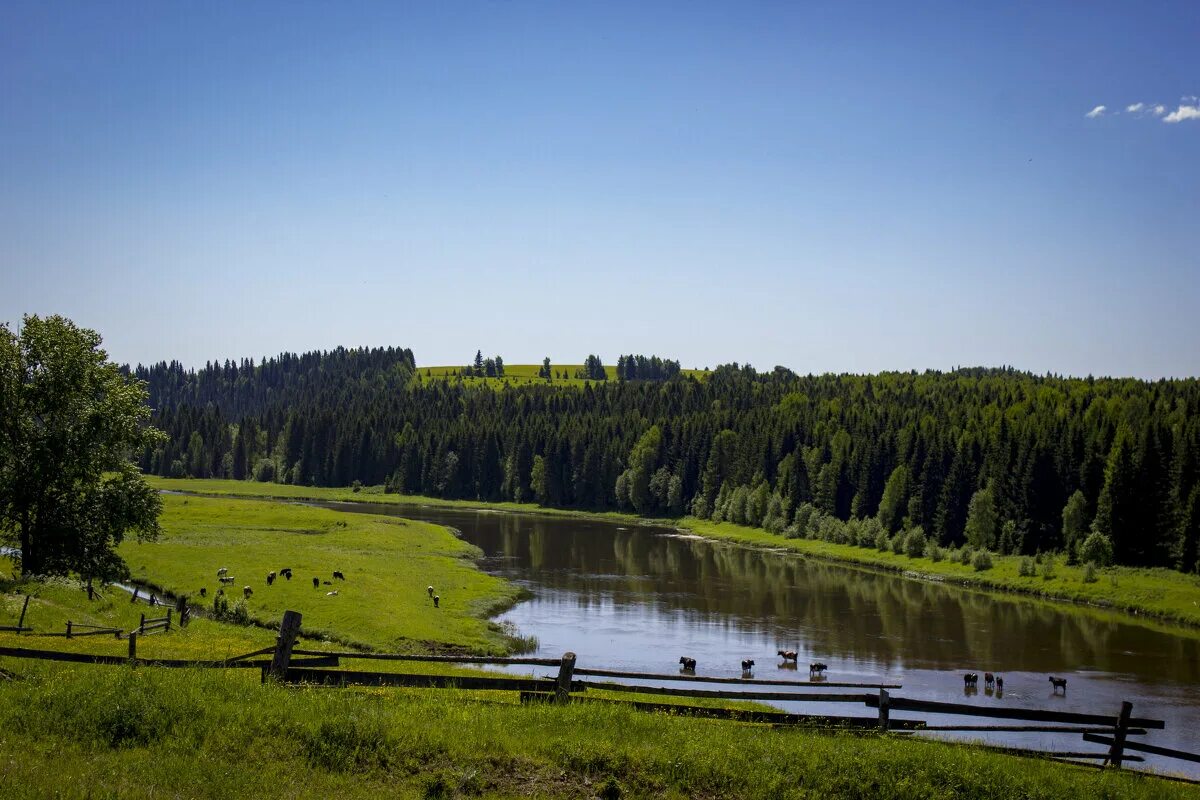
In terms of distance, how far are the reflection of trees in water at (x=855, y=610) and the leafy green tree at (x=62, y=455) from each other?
111 ft

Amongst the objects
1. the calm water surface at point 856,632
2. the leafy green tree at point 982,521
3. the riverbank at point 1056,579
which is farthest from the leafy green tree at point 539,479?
the leafy green tree at point 982,521

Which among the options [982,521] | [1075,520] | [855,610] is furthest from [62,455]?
[1075,520]

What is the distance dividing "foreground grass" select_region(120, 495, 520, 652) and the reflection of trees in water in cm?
914

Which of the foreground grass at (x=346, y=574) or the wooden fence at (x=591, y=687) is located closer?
the wooden fence at (x=591, y=687)

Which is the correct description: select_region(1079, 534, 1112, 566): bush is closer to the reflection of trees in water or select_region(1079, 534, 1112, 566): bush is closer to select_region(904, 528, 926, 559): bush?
the reflection of trees in water

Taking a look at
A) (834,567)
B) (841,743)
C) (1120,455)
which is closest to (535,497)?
(834,567)

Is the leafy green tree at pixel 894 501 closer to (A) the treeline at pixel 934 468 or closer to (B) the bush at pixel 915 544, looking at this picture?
(A) the treeline at pixel 934 468

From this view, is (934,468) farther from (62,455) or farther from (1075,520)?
(62,455)

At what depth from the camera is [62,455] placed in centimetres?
4622

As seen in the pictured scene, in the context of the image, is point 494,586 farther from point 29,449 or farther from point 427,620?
point 29,449

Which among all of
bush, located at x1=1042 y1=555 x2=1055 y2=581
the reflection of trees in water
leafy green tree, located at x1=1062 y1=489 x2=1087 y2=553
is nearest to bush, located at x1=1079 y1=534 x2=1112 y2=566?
bush, located at x1=1042 y1=555 x2=1055 y2=581

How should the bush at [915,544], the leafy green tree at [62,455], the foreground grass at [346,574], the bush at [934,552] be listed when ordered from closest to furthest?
the leafy green tree at [62,455], the foreground grass at [346,574], the bush at [934,552], the bush at [915,544]

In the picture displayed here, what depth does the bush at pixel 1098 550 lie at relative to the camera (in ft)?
300

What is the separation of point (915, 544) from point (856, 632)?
162ft
